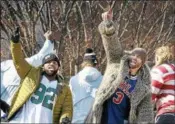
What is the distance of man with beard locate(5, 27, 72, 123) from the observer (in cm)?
590

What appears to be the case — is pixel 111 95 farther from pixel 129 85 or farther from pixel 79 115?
pixel 79 115

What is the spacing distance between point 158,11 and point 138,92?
10.6 m

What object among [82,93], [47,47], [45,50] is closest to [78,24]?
[82,93]

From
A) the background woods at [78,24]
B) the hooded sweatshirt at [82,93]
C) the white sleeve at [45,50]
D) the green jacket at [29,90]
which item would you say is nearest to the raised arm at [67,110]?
the green jacket at [29,90]

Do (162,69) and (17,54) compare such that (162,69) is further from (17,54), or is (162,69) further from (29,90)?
(17,54)

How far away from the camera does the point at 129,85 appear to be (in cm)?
584

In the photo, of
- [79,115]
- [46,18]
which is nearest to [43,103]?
[79,115]

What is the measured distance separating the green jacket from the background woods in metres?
6.80

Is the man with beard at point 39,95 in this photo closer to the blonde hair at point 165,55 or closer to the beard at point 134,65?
the beard at point 134,65

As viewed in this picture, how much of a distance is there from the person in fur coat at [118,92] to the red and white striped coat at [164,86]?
1.72ft

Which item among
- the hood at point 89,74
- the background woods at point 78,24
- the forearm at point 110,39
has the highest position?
the background woods at point 78,24

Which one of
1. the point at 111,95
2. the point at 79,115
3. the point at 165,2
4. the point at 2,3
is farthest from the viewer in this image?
the point at 165,2

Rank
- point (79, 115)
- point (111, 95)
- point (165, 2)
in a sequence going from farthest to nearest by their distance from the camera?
1. point (165, 2)
2. point (79, 115)
3. point (111, 95)

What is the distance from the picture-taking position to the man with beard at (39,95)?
590cm
